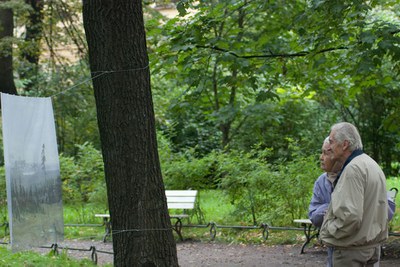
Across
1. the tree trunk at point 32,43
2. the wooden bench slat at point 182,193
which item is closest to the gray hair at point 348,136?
the wooden bench slat at point 182,193

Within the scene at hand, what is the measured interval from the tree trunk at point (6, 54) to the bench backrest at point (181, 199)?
262 inches

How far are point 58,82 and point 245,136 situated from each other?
6326 mm

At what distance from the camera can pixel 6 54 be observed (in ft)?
56.7

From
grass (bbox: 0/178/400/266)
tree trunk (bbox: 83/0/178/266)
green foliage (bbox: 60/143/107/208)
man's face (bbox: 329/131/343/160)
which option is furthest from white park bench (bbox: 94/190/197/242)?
man's face (bbox: 329/131/343/160)

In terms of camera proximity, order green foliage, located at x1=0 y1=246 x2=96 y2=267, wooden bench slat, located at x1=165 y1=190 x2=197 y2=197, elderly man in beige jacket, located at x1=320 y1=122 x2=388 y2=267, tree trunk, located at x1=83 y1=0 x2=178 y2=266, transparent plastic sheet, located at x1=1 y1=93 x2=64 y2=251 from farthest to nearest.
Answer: wooden bench slat, located at x1=165 y1=190 x2=197 y2=197 → green foliage, located at x1=0 y1=246 x2=96 y2=267 → tree trunk, located at x1=83 y1=0 x2=178 y2=266 → transparent plastic sheet, located at x1=1 y1=93 x2=64 y2=251 → elderly man in beige jacket, located at x1=320 y1=122 x2=388 y2=267

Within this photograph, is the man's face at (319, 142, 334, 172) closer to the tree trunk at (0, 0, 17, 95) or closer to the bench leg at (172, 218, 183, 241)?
the bench leg at (172, 218, 183, 241)

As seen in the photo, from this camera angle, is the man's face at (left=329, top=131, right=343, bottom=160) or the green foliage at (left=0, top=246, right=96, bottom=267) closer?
the man's face at (left=329, top=131, right=343, bottom=160)

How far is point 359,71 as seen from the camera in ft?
30.7

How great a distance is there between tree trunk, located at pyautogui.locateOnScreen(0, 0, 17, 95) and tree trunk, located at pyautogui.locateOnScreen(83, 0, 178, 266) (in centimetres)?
1143

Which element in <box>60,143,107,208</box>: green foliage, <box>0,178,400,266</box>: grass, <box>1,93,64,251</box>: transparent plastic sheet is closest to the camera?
<box>1,93,64,251</box>: transparent plastic sheet

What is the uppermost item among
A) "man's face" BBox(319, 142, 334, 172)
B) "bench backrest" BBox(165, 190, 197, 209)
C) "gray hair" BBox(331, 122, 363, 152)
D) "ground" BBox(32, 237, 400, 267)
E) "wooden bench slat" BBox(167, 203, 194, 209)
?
"gray hair" BBox(331, 122, 363, 152)

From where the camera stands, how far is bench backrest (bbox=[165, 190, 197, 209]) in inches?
505

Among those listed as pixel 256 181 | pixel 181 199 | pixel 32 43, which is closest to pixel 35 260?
pixel 181 199

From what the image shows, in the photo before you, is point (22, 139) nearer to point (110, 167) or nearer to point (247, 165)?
point (110, 167)
